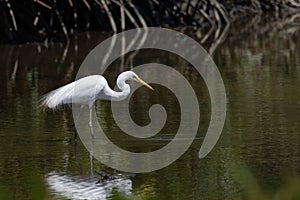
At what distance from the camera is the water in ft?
22.8

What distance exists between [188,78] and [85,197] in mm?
6429

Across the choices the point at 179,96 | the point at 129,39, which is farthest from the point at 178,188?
the point at 129,39

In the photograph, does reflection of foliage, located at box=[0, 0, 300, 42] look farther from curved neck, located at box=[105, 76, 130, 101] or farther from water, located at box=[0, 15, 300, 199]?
curved neck, located at box=[105, 76, 130, 101]

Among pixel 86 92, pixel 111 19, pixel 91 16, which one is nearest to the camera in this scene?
pixel 86 92

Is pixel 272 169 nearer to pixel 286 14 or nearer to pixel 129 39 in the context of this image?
pixel 129 39

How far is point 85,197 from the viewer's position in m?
6.67

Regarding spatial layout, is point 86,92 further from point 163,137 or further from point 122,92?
point 163,137

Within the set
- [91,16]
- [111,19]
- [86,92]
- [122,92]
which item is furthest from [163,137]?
[91,16]

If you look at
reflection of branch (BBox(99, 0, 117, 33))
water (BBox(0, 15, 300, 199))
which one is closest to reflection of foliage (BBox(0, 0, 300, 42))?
reflection of branch (BBox(99, 0, 117, 33))

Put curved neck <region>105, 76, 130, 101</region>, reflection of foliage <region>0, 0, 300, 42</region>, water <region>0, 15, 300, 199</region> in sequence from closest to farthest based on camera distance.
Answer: water <region>0, 15, 300, 199</region>
curved neck <region>105, 76, 130, 101</region>
reflection of foliage <region>0, 0, 300, 42</region>

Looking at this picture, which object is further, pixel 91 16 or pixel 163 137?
pixel 91 16

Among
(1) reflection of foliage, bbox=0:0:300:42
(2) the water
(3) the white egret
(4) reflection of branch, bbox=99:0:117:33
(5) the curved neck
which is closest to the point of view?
(2) the water

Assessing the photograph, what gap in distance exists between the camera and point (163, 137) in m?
8.80

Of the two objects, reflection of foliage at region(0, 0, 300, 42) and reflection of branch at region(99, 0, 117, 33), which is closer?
reflection of foliage at region(0, 0, 300, 42)
